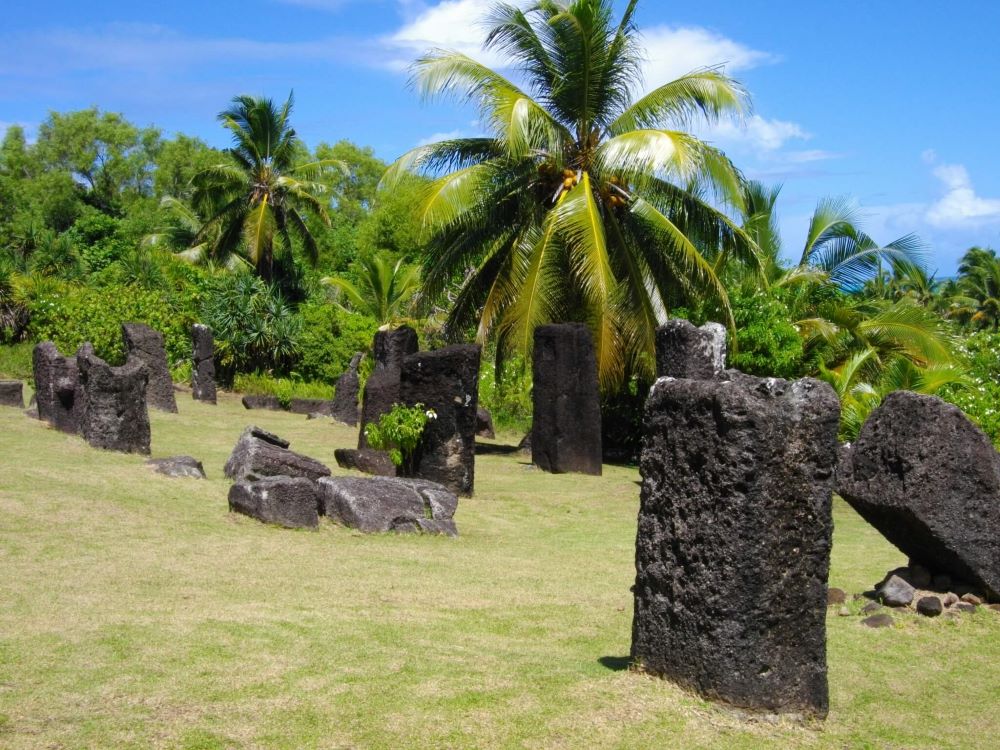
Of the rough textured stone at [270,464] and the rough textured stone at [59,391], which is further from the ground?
the rough textured stone at [59,391]

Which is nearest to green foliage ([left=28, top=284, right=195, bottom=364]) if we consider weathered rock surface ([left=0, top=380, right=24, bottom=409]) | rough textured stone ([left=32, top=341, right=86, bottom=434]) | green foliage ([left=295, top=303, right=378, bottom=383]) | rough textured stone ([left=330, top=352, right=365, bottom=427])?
green foliage ([left=295, top=303, right=378, bottom=383])

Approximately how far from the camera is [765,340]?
20.2 metres

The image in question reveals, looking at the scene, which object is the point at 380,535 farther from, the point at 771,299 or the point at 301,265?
the point at 301,265

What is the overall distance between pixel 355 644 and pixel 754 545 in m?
2.50

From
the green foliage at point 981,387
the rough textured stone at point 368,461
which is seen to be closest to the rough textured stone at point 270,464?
the rough textured stone at point 368,461

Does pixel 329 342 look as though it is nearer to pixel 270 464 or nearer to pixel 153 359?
pixel 153 359

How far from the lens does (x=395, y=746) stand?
512cm

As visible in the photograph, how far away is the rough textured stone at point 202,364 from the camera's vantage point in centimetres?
2558

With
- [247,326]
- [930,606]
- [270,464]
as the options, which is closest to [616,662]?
[930,606]

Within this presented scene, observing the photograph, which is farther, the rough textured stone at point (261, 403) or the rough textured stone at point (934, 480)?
the rough textured stone at point (261, 403)

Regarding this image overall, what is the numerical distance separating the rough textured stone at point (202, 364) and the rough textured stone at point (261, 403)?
736mm

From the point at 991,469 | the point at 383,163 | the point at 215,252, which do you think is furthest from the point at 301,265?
the point at 991,469

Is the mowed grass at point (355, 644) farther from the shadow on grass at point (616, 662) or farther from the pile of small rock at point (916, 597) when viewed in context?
the pile of small rock at point (916, 597)

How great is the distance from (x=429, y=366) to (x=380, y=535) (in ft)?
12.3
